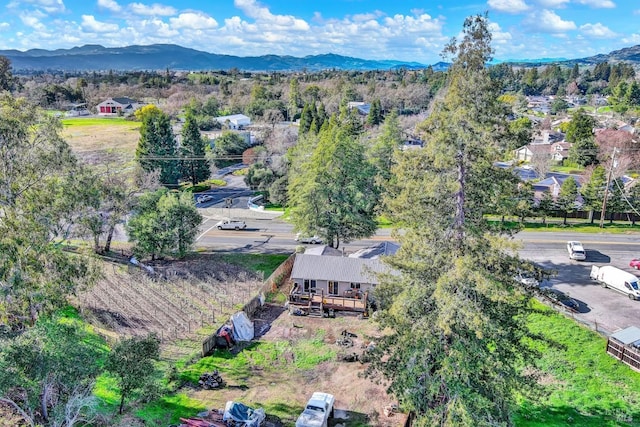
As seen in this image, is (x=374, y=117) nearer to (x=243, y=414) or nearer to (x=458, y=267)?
(x=243, y=414)

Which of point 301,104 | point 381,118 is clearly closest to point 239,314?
point 381,118

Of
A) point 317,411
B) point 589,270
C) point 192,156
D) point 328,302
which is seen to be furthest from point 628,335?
point 192,156

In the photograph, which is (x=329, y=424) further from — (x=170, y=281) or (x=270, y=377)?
(x=170, y=281)

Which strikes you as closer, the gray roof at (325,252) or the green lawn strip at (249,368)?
the green lawn strip at (249,368)

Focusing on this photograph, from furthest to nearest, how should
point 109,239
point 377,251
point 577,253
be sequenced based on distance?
point 109,239
point 577,253
point 377,251

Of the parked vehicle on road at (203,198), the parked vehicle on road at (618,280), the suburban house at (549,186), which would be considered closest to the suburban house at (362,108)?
the suburban house at (549,186)

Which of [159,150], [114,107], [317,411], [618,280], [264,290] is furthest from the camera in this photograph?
[114,107]

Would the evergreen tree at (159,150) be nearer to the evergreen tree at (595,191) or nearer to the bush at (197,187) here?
the bush at (197,187)
